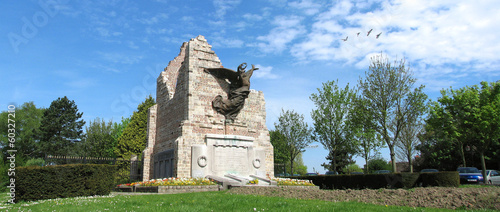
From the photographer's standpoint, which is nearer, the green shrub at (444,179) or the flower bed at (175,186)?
the flower bed at (175,186)

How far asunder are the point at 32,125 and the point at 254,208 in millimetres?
49801

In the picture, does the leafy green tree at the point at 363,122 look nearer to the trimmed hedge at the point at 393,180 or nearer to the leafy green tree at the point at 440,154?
the trimmed hedge at the point at 393,180

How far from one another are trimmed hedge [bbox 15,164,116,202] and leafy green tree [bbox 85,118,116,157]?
2999 cm

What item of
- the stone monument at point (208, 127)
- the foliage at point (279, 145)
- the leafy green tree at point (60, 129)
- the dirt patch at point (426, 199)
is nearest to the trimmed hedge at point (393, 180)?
the stone monument at point (208, 127)

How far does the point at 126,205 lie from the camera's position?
29.5 ft

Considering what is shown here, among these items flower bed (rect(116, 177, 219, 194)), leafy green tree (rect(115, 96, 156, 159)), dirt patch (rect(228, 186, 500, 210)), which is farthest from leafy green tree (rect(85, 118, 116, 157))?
dirt patch (rect(228, 186, 500, 210))

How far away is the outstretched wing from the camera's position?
20.0 m

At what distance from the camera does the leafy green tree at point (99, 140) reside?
144ft

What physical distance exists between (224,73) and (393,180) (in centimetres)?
1082

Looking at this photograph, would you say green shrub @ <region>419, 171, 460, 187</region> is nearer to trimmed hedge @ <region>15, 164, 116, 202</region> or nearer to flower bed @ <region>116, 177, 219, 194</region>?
flower bed @ <region>116, 177, 219, 194</region>

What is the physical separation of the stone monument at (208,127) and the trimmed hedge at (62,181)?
474 centimetres

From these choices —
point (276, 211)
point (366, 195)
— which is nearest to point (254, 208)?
point (276, 211)

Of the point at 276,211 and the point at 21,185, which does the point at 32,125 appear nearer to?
the point at 21,185

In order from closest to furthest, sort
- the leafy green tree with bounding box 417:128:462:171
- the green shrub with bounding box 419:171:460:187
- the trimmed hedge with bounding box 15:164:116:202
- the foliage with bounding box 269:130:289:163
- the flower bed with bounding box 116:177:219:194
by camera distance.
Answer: the trimmed hedge with bounding box 15:164:116:202 → the flower bed with bounding box 116:177:219:194 → the green shrub with bounding box 419:171:460:187 → the foliage with bounding box 269:130:289:163 → the leafy green tree with bounding box 417:128:462:171
